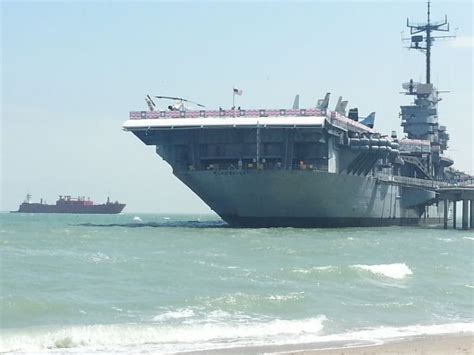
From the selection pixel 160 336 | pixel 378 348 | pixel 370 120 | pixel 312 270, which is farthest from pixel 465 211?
pixel 160 336

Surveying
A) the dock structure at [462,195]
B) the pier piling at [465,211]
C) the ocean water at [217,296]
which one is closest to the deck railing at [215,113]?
the ocean water at [217,296]

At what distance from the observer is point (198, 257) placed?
4234 centimetres

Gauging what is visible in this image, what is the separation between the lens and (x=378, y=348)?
804 inches

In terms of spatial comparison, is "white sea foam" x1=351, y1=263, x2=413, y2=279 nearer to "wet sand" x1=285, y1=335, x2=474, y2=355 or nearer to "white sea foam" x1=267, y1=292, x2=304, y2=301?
"white sea foam" x1=267, y1=292, x2=304, y2=301

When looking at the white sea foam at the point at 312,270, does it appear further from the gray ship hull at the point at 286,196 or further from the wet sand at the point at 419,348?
the gray ship hull at the point at 286,196

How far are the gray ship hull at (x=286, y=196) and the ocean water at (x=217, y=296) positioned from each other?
12.4m

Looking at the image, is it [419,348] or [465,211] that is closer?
[419,348]

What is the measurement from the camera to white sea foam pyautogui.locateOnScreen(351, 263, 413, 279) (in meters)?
37.4

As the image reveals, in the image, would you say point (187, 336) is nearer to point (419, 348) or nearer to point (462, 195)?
point (419, 348)

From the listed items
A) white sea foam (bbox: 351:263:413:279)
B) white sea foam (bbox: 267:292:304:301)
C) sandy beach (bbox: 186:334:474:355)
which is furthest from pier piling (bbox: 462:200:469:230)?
sandy beach (bbox: 186:334:474:355)

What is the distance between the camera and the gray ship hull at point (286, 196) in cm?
6241

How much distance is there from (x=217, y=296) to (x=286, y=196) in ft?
119

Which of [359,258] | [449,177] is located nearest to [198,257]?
[359,258]

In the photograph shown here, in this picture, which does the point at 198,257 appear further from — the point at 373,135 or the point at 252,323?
the point at 373,135
